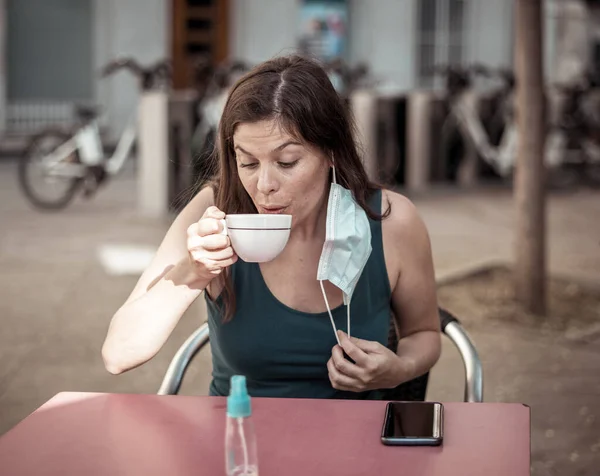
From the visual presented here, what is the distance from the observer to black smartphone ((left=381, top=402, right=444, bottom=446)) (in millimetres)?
1616

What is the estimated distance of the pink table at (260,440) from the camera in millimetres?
1547

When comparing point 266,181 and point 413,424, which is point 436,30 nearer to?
point 266,181

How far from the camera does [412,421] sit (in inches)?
66.4

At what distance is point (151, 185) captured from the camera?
31.6ft

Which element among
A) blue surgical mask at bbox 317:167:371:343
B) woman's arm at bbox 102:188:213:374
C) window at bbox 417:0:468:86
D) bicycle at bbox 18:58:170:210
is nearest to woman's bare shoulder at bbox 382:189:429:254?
blue surgical mask at bbox 317:167:371:343

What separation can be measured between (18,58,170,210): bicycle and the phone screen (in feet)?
27.0

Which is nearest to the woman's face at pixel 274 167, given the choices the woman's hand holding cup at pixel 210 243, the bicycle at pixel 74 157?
the woman's hand holding cup at pixel 210 243

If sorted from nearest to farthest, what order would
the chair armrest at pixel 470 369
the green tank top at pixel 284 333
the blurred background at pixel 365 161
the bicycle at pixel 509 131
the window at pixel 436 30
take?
the green tank top at pixel 284 333 → the chair armrest at pixel 470 369 → the blurred background at pixel 365 161 → the bicycle at pixel 509 131 → the window at pixel 436 30

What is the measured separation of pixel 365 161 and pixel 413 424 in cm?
96

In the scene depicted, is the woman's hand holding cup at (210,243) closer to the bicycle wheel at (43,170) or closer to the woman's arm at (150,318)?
the woman's arm at (150,318)

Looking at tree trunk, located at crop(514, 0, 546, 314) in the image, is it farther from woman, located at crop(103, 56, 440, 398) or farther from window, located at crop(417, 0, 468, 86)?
window, located at crop(417, 0, 468, 86)

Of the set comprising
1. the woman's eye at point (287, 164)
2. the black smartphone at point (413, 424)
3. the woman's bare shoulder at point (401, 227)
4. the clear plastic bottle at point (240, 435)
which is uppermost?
the woman's eye at point (287, 164)

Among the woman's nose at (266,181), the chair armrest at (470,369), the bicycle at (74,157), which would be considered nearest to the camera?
the woman's nose at (266,181)

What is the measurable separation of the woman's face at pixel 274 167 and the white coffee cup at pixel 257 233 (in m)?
0.21
